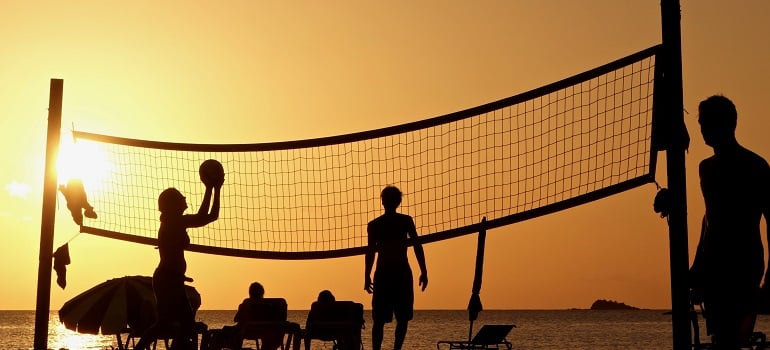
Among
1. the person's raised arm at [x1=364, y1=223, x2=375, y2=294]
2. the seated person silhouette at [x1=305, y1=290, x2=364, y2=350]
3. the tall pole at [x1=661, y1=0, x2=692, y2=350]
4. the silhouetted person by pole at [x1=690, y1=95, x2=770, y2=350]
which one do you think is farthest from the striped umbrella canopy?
the silhouetted person by pole at [x1=690, y1=95, x2=770, y2=350]

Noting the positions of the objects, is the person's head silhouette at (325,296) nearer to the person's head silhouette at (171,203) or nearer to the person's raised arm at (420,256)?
the person's raised arm at (420,256)

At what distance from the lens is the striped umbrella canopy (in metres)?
16.2

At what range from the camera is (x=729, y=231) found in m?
6.46

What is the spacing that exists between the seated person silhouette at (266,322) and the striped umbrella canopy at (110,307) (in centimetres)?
207

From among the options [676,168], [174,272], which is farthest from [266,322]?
[676,168]

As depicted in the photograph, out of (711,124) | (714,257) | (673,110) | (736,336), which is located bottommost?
(736,336)

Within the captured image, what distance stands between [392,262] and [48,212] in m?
4.05

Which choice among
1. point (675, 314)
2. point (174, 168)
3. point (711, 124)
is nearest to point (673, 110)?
point (675, 314)

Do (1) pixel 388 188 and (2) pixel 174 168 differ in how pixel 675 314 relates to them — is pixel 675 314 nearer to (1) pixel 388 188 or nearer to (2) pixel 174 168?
(1) pixel 388 188

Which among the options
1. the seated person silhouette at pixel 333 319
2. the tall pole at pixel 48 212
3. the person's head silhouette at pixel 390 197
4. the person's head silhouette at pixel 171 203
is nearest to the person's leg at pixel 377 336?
the person's head silhouette at pixel 390 197

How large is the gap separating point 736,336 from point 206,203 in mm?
4647

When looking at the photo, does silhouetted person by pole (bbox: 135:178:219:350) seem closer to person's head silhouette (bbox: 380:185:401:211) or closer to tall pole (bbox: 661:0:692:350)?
person's head silhouette (bbox: 380:185:401:211)

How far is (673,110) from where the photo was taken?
9250mm

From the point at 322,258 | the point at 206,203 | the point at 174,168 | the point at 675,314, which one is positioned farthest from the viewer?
the point at 174,168
